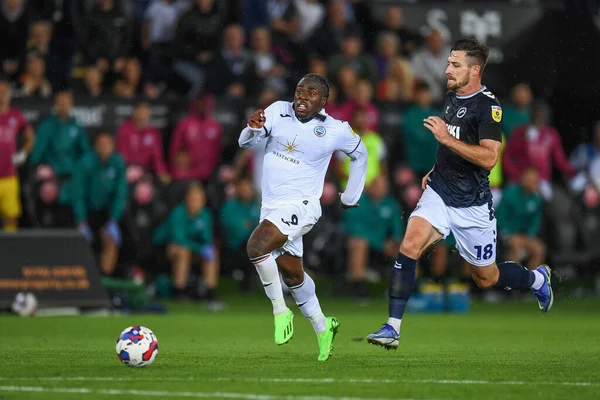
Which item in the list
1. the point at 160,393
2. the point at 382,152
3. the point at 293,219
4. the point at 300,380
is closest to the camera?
the point at 160,393

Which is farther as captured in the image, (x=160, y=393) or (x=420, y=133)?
(x=420, y=133)

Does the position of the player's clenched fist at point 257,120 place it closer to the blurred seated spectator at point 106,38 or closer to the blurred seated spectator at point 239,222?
the blurred seated spectator at point 239,222

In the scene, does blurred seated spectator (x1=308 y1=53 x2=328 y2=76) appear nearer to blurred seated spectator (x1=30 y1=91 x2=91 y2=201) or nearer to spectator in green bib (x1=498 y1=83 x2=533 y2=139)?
spectator in green bib (x1=498 y1=83 x2=533 y2=139)

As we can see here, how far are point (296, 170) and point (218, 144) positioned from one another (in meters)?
9.03

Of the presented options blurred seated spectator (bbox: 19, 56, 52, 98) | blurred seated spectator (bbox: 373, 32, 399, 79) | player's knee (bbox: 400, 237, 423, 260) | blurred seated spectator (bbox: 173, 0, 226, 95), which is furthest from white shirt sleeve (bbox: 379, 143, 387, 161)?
player's knee (bbox: 400, 237, 423, 260)

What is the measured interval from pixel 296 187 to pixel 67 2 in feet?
36.0

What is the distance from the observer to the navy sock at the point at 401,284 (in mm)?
10469

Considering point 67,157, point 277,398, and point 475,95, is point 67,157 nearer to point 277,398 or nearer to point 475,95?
point 475,95

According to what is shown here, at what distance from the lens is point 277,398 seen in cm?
748

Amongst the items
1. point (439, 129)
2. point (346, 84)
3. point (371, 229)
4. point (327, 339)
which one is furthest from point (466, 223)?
point (346, 84)

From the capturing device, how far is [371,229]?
65.3 ft

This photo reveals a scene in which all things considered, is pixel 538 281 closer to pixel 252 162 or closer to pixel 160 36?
pixel 252 162

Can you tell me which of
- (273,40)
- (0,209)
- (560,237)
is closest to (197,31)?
(273,40)

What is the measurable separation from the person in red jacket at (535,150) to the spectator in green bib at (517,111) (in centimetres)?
15
